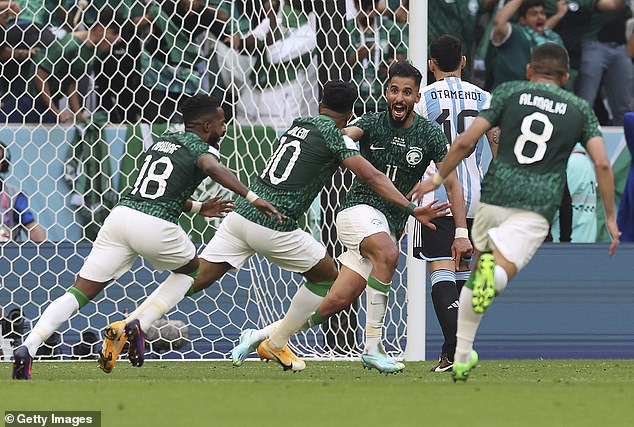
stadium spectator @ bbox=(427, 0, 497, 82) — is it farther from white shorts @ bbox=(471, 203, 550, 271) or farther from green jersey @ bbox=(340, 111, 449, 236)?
white shorts @ bbox=(471, 203, 550, 271)

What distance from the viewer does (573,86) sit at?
41.7 ft


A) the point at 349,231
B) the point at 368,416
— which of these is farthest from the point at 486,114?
the point at 368,416

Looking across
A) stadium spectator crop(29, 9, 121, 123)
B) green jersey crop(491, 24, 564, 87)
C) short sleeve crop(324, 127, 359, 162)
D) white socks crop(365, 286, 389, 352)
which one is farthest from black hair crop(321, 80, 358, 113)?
green jersey crop(491, 24, 564, 87)

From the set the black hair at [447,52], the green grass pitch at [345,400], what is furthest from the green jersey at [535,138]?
the black hair at [447,52]

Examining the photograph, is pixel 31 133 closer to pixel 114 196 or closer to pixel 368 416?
pixel 114 196

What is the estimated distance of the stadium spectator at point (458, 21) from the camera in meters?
12.4

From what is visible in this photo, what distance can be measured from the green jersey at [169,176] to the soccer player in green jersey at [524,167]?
5.25 ft

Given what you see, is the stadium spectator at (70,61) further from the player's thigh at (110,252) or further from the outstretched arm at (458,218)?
the outstretched arm at (458,218)

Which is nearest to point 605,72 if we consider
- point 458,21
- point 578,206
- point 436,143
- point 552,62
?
point 458,21

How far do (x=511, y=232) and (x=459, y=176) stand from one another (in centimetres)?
211

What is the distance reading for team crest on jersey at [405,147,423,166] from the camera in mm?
8039

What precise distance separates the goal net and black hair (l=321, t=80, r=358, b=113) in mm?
2556

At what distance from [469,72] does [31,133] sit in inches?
168

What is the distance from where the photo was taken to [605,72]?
41.9 feet
